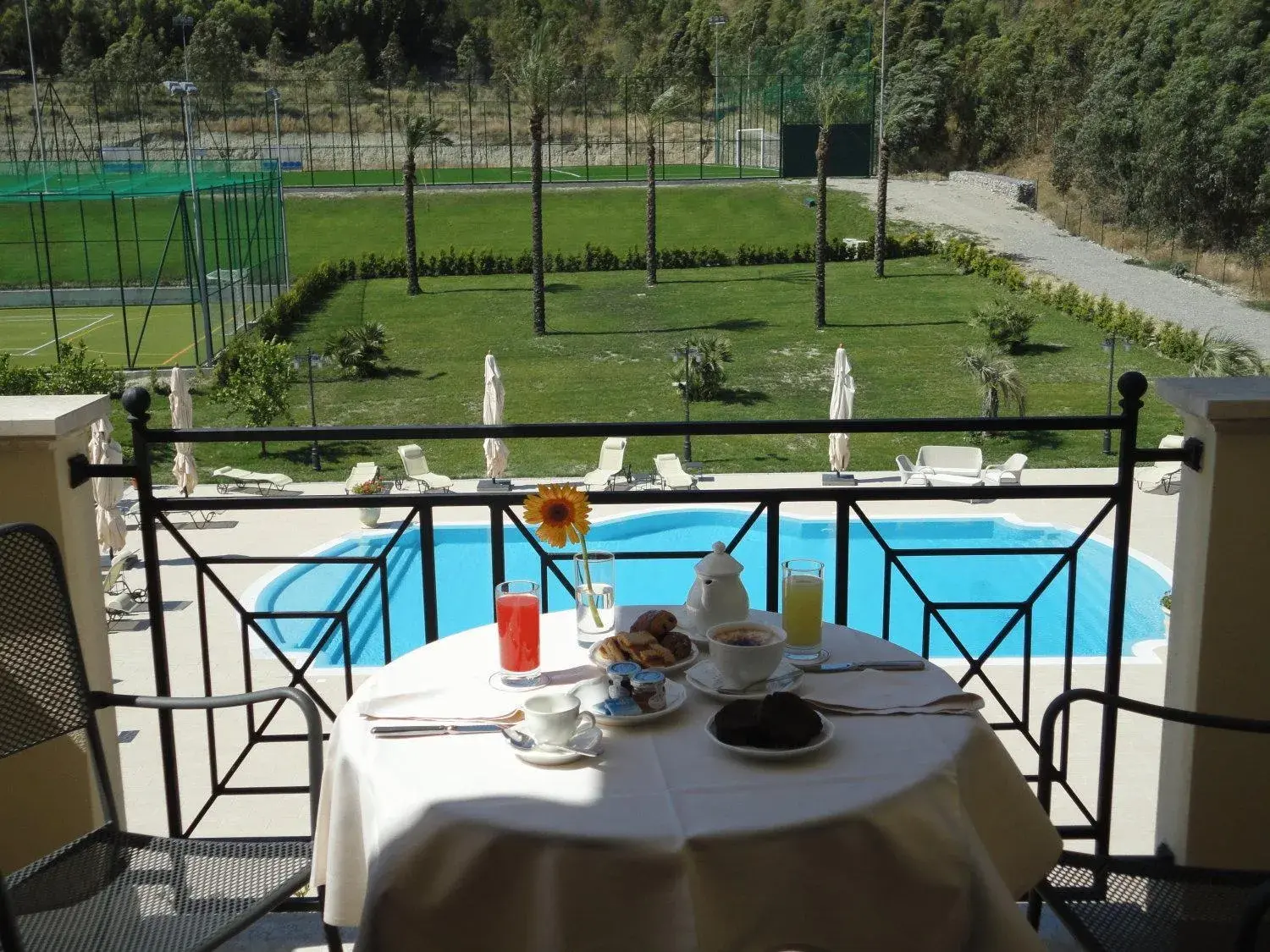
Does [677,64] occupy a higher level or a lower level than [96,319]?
higher

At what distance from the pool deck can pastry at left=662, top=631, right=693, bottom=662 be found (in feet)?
2.08

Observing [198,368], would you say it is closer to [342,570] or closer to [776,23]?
[342,570]

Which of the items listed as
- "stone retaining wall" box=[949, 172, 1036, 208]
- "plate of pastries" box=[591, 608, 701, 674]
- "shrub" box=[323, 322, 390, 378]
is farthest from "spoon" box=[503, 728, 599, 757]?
"stone retaining wall" box=[949, 172, 1036, 208]

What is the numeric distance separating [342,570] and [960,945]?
12259 mm

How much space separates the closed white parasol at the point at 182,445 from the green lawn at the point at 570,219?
22.0 m

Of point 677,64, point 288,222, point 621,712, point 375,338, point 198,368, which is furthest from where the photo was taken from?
point 677,64

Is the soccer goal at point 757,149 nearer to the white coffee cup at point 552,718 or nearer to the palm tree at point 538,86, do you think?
the palm tree at point 538,86

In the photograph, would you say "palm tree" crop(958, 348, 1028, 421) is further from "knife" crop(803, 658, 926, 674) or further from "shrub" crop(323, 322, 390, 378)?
"knife" crop(803, 658, 926, 674)

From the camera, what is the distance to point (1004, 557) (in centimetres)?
1384

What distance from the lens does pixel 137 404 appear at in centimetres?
253

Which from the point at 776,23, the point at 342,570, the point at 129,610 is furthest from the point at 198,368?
the point at 776,23

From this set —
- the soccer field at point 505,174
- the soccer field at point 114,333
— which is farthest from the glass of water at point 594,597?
the soccer field at point 505,174

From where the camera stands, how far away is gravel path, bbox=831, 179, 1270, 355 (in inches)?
1148

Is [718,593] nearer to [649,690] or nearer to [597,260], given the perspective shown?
[649,690]
